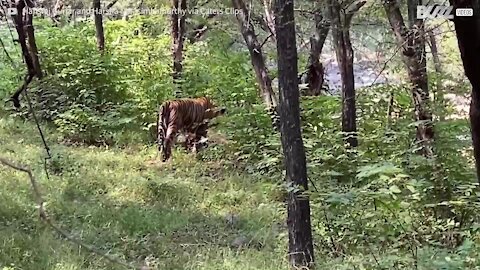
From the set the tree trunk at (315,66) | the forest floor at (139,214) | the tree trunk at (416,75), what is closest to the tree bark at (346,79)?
the tree trunk at (416,75)

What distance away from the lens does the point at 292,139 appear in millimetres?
4207

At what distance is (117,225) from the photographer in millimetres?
5656

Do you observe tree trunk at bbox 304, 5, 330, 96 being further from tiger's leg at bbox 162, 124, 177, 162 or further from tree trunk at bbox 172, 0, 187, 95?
tiger's leg at bbox 162, 124, 177, 162

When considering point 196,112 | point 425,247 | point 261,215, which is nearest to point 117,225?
point 261,215

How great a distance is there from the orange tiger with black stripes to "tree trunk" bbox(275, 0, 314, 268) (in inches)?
183

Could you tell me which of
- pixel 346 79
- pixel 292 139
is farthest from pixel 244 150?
pixel 292 139

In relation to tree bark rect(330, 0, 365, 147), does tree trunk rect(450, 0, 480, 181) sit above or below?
above

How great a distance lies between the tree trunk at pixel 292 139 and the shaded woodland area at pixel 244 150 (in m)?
0.01

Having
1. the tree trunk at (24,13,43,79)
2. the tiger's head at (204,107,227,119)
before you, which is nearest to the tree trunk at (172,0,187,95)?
the tiger's head at (204,107,227,119)

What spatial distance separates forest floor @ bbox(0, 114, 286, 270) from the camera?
485 cm

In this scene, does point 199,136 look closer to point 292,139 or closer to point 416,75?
point 416,75

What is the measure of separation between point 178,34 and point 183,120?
2.87 m

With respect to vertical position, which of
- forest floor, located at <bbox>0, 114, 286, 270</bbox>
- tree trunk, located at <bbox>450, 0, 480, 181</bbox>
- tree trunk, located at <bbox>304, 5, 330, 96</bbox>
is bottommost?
forest floor, located at <bbox>0, 114, 286, 270</bbox>

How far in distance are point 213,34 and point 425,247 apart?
31.1 ft
